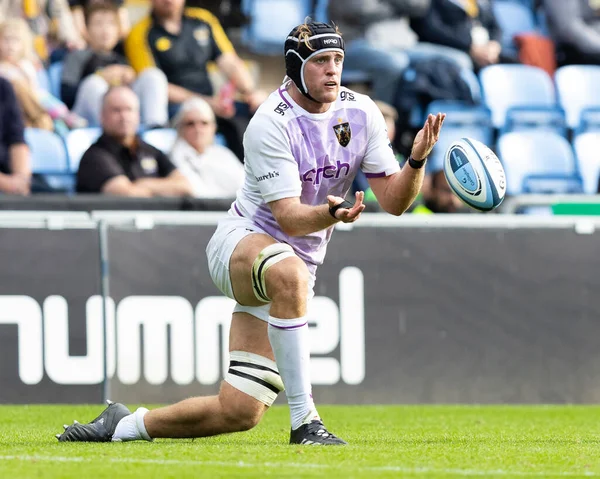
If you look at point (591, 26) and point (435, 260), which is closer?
point (435, 260)

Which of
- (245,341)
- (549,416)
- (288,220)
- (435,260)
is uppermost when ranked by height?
(288,220)

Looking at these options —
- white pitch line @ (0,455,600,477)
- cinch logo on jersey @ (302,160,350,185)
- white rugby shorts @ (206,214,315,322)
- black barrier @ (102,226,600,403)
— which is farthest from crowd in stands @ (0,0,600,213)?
white pitch line @ (0,455,600,477)

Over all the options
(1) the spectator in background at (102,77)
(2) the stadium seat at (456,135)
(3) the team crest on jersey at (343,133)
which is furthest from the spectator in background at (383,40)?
(3) the team crest on jersey at (343,133)

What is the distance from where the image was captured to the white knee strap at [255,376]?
6.30 meters

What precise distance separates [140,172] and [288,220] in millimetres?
5394

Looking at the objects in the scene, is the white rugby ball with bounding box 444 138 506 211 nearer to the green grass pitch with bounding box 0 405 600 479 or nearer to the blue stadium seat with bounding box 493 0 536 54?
the green grass pitch with bounding box 0 405 600 479

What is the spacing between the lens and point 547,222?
1061cm

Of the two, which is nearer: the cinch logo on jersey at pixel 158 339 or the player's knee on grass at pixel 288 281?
the player's knee on grass at pixel 288 281

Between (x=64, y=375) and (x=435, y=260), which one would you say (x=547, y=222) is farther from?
(x=64, y=375)

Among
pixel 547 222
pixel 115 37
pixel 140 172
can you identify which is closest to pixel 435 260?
pixel 547 222

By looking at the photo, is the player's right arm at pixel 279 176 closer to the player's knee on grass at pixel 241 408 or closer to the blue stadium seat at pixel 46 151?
the player's knee on grass at pixel 241 408

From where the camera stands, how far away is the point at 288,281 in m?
6.06

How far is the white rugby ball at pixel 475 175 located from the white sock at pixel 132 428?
6.61 ft

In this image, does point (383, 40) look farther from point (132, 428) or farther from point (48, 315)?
point (132, 428)
